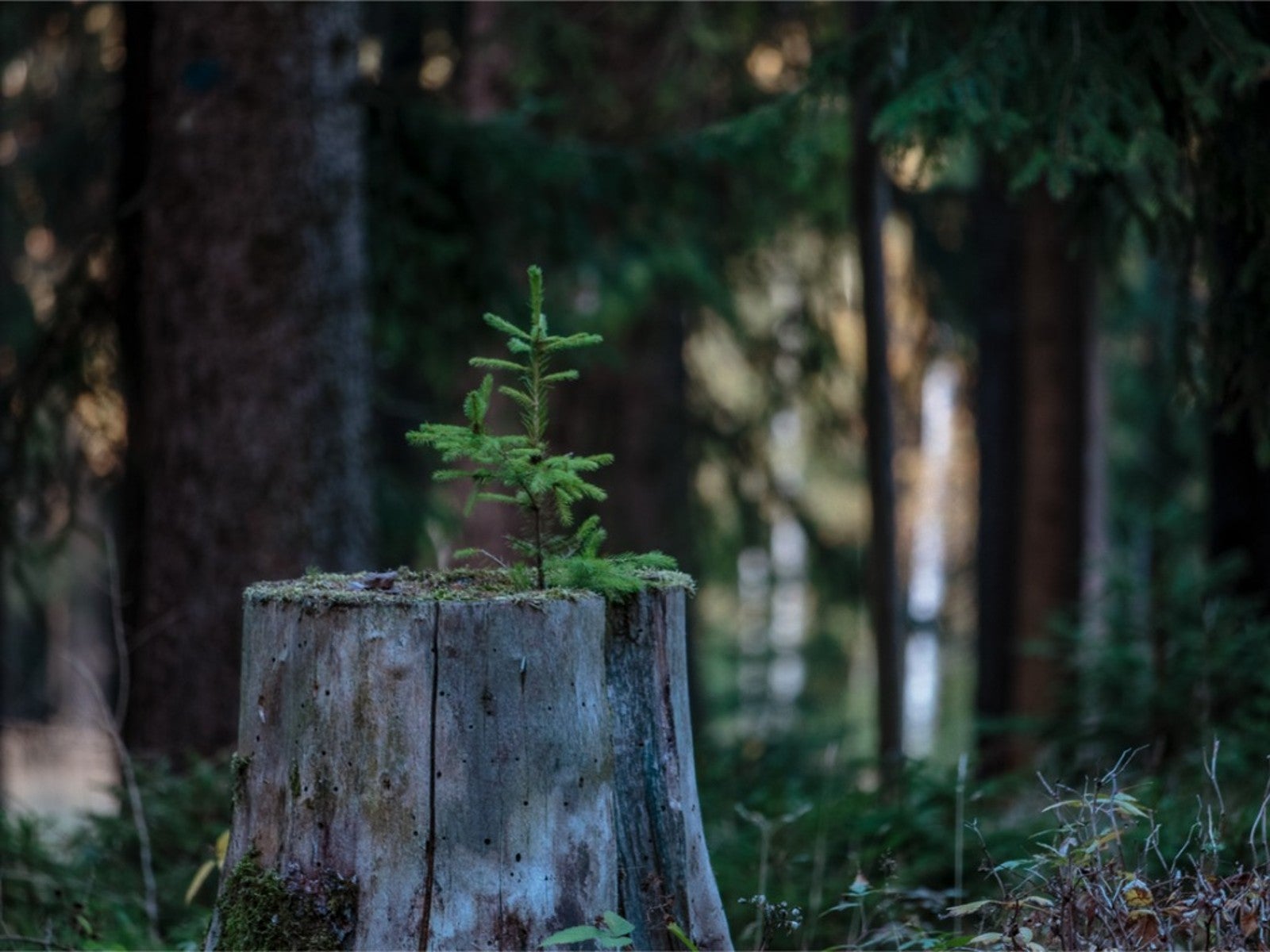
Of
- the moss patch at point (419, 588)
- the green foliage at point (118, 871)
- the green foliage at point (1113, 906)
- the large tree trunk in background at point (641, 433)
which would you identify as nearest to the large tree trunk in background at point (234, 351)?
the green foliage at point (118, 871)

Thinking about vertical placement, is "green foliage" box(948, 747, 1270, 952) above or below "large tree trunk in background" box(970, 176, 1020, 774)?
below

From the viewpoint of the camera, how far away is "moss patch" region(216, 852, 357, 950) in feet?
8.85

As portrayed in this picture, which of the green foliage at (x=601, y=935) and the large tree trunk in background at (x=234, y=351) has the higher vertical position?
the large tree trunk in background at (x=234, y=351)

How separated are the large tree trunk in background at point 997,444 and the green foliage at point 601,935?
8607mm

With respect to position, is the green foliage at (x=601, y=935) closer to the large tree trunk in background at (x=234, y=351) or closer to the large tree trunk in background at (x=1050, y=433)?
the large tree trunk in background at (x=234, y=351)

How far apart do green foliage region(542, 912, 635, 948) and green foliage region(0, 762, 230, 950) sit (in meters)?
1.26

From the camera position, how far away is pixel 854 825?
17.1 ft

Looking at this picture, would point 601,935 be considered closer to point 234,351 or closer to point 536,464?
point 536,464

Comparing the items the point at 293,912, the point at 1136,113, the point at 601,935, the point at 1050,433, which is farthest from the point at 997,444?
the point at 293,912

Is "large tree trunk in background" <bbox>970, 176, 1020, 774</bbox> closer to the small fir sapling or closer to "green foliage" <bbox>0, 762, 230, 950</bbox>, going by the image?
"green foliage" <bbox>0, 762, 230, 950</bbox>

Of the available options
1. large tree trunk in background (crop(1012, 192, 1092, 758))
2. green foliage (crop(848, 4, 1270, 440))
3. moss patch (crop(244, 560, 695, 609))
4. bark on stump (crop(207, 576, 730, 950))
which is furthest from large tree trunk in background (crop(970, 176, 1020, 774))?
bark on stump (crop(207, 576, 730, 950))

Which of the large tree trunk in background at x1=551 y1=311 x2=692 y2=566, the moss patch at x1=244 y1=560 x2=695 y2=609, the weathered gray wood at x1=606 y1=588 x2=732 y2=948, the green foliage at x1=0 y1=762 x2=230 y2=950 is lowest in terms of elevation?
the green foliage at x1=0 y1=762 x2=230 y2=950

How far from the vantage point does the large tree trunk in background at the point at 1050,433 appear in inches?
416

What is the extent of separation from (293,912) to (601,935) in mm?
654
